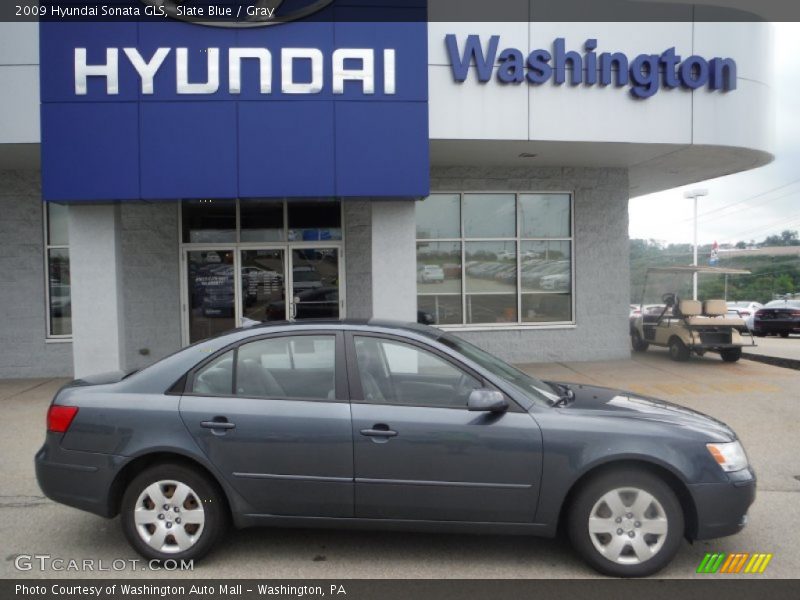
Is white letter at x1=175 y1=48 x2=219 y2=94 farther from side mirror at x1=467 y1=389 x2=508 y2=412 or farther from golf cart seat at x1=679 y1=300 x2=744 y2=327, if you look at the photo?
golf cart seat at x1=679 y1=300 x2=744 y2=327

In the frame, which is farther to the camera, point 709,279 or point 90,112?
point 709,279

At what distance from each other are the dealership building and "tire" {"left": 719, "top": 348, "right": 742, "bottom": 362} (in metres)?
1.91

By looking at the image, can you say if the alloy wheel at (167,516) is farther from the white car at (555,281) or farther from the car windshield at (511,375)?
the white car at (555,281)

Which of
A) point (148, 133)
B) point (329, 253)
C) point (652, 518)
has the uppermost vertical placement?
point (148, 133)

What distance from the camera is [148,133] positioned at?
8648 millimetres

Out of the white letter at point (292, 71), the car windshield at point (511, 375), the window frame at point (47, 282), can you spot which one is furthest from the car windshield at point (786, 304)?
the window frame at point (47, 282)

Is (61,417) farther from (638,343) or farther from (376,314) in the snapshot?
(638,343)

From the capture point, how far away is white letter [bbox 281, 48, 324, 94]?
8.77 m

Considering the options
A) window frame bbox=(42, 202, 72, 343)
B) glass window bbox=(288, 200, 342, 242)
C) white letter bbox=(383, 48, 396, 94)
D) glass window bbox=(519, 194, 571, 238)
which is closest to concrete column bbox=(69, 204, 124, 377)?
window frame bbox=(42, 202, 72, 343)

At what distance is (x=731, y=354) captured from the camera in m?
12.5

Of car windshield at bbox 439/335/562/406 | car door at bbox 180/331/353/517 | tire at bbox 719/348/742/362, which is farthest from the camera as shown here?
tire at bbox 719/348/742/362
